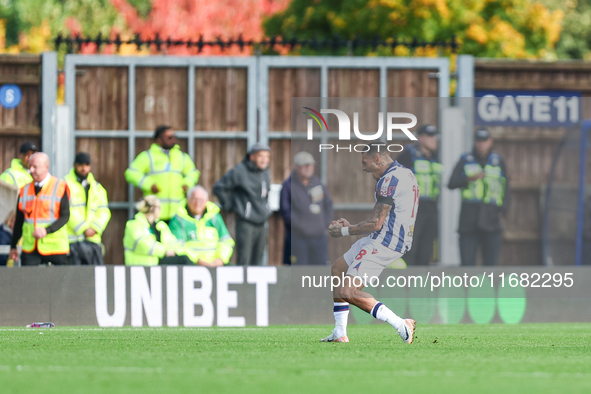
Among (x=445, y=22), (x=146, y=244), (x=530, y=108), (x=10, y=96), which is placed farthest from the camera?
(x=445, y=22)

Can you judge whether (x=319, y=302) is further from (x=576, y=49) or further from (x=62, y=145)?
(x=576, y=49)

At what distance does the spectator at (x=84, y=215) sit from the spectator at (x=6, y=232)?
98 cm

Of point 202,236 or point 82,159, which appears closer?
point 202,236

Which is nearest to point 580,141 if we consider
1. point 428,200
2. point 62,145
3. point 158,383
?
point 428,200

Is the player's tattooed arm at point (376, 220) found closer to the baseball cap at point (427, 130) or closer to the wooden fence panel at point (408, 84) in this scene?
the baseball cap at point (427, 130)

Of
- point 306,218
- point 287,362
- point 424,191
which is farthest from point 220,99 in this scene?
point 287,362

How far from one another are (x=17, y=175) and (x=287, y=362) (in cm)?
684

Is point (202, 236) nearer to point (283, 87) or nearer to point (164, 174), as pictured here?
point (164, 174)

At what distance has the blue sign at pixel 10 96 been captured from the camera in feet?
45.6

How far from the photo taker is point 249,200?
12.7 metres

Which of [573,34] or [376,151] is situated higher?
[573,34]

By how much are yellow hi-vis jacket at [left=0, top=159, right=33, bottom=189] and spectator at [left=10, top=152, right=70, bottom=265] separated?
1290mm

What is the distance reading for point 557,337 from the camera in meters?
9.84

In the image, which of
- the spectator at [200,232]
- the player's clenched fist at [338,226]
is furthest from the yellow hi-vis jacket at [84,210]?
the player's clenched fist at [338,226]
